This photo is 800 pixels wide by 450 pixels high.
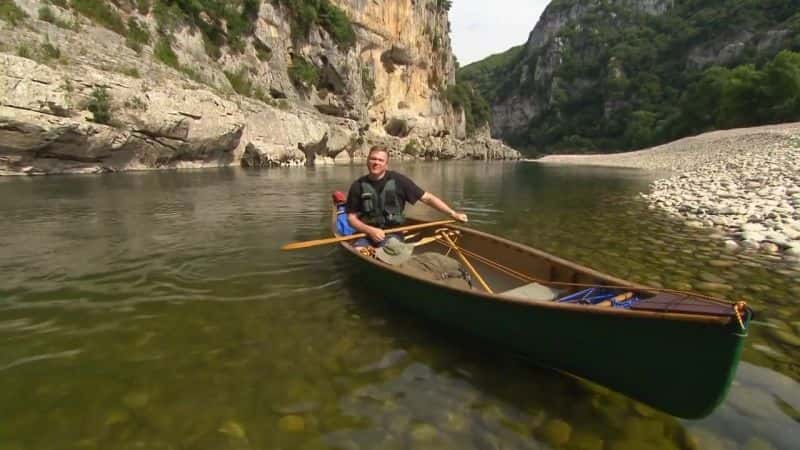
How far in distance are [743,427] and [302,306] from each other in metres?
4.10

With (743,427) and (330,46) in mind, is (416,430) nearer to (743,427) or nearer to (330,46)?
(743,427)

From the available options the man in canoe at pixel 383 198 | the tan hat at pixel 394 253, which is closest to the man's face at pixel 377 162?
the man in canoe at pixel 383 198

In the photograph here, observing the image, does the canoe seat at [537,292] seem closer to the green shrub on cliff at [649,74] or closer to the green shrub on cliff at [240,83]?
the green shrub on cliff at [240,83]

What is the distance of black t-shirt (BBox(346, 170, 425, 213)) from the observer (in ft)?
19.1

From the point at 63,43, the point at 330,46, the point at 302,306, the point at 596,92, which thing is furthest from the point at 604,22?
the point at 302,306

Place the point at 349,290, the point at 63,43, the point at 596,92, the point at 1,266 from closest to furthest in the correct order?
the point at 349,290, the point at 1,266, the point at 63,43, the point at 596,92

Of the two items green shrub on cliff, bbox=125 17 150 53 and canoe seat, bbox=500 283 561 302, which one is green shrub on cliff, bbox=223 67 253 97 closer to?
green shrub on cliff, bbox=125 17 150 53

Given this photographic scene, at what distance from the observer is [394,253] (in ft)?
17.1

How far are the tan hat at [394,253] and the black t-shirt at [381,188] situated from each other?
812 millimetres

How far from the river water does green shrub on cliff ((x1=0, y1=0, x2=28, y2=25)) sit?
66.9 feet

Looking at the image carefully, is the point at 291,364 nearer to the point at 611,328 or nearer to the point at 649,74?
the point at 611,328

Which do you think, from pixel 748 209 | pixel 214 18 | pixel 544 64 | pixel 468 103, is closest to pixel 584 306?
pixel 748 209

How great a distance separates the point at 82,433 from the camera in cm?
267

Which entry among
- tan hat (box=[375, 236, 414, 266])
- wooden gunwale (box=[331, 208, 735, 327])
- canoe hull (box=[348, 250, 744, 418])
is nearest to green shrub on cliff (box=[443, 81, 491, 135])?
tan hat (box=[375, 236, 414, 266])
